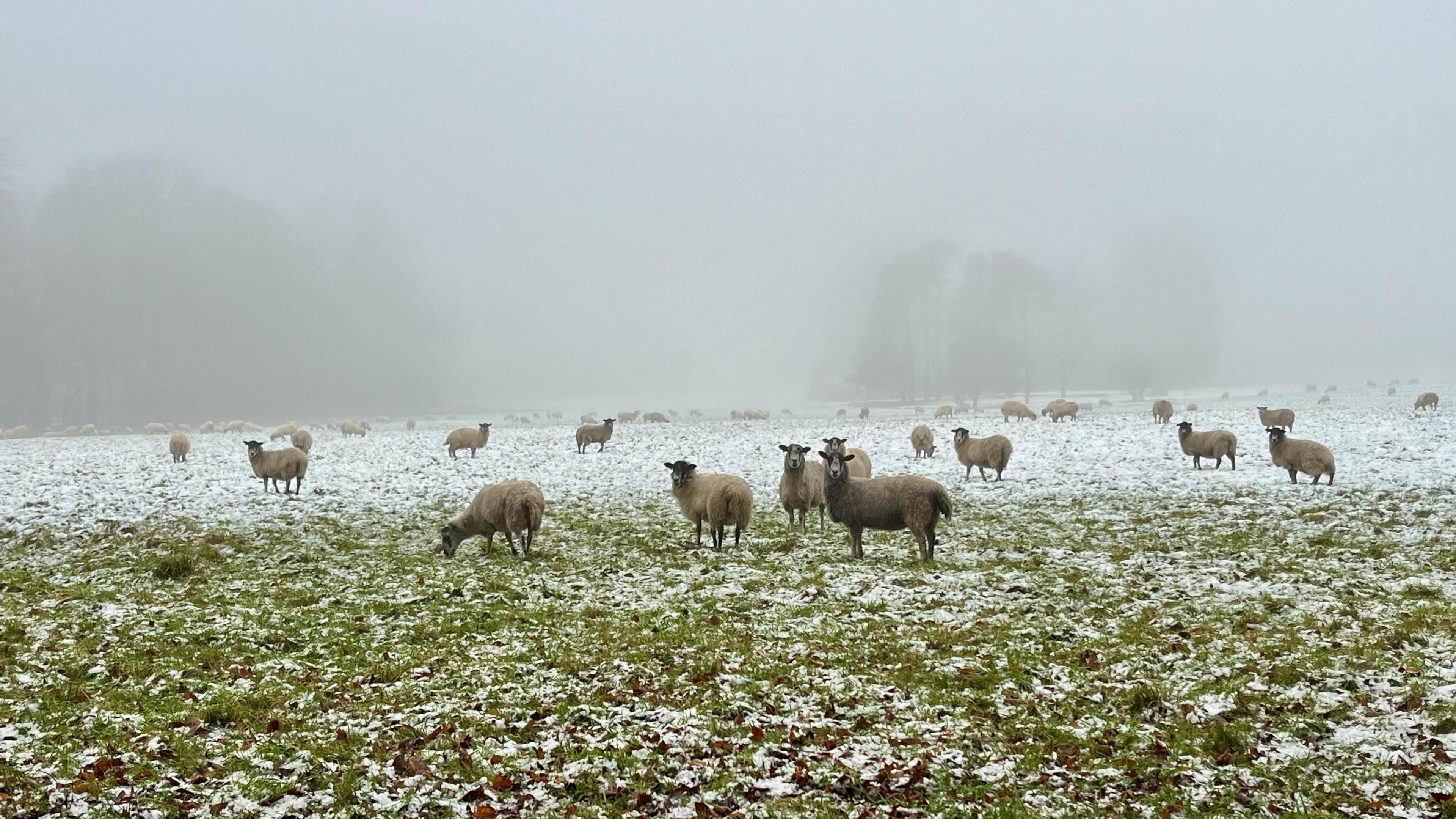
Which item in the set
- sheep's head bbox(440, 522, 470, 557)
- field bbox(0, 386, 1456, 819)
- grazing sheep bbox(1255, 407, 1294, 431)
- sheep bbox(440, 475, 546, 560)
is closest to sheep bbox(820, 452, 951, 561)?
field bbox(0, 386, 1456, 819)

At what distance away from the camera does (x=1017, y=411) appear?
146ft

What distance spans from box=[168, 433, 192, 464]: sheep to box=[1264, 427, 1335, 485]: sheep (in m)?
37.5

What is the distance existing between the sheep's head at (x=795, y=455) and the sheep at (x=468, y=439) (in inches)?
728

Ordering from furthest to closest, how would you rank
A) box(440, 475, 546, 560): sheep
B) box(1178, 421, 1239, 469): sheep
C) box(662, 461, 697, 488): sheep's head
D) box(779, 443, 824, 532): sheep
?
box(1178, 421, 1239, 469): sheep < box(779, 443, 824, 532): sheep < box(662, 461, 697, 488): sheep's head < box(440, 475, 546, 560): sheep

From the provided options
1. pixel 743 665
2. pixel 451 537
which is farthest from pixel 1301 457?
pixel 451 537

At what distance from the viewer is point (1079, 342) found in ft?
297

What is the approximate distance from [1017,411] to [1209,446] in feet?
72.6

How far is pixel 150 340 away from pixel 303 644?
102135mm

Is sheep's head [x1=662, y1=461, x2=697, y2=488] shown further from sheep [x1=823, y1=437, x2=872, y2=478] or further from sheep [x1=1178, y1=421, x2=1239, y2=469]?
sheep [x1=1178, y1=421, x2=1239, y2=469]

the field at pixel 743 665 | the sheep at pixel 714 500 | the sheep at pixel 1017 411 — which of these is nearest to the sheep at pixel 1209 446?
the field at pixel 743 665

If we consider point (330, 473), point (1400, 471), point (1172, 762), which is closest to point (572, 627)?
point (1172, 762)

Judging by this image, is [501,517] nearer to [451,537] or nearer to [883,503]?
[451,537]

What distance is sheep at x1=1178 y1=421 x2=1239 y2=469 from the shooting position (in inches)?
867

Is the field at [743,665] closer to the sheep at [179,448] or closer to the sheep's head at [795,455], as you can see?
the sheep's head at [795,455]
